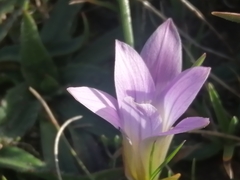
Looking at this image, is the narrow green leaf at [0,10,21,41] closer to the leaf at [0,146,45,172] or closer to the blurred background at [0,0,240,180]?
the blurred background at [0,0,240,180]

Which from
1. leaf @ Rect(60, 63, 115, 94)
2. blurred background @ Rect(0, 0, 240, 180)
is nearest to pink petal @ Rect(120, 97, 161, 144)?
blurred background @ Rect(0, 0, 240, 180)

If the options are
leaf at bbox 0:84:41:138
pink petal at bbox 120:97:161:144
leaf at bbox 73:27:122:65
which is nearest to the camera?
pink petal at bbox 120:97:161:144

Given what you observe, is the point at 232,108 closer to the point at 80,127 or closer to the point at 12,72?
the point at 80,127

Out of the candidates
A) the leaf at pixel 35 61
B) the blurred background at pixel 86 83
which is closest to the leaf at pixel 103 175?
the blurred background at pixel 86 83

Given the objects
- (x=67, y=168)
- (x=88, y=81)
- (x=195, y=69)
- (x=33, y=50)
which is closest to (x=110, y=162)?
(x=67, y=168)

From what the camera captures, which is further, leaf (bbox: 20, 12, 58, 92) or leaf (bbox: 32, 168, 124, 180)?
leaf (bbox: 20, 12, 58, 92)

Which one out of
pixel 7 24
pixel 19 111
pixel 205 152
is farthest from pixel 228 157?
pixel 7 24

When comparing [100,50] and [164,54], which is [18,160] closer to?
[100,50]
